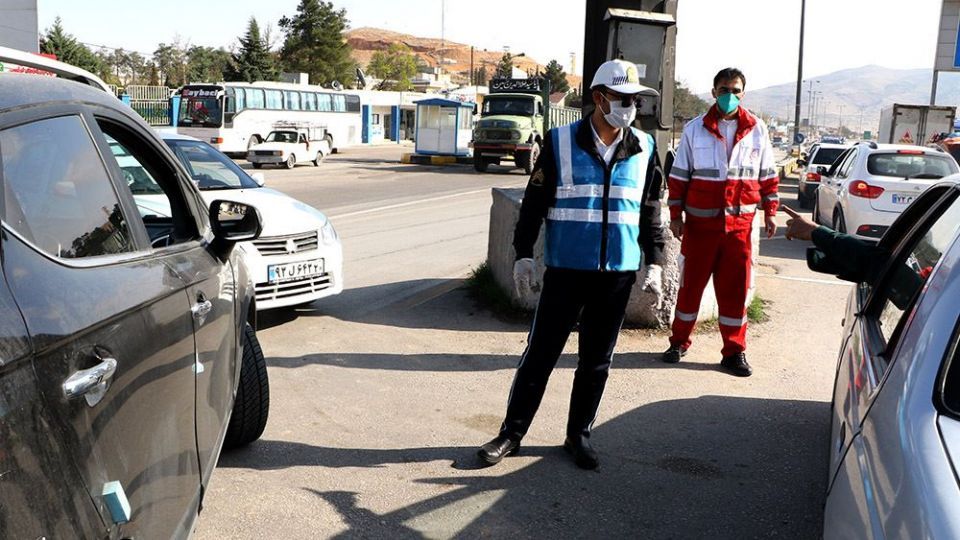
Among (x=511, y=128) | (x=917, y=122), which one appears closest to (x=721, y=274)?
(x=511, y=128)

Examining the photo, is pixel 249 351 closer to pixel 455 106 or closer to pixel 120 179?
pixel 120 179

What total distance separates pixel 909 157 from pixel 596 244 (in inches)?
390

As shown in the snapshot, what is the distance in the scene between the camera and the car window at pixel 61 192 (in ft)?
6.54

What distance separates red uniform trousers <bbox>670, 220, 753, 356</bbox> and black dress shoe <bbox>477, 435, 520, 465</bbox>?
7.20 ft

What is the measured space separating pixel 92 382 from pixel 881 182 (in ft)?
39.0

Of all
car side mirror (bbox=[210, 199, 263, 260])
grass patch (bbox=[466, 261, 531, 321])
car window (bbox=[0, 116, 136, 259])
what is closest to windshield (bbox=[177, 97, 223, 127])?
grass patch (bbox=[466, 261, 531, 321])

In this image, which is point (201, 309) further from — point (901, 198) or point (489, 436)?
point (901, 198)

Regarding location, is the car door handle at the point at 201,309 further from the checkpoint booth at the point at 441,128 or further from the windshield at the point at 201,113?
the checkpoint booth at the point at 441,128

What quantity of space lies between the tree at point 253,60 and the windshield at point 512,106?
133 feet

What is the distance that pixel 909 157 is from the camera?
12.4m

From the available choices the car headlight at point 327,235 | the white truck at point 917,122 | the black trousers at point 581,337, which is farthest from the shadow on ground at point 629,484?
the white truck at point 917,122

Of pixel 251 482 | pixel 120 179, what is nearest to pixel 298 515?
pixel 251 482

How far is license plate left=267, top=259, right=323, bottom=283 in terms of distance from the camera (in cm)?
676

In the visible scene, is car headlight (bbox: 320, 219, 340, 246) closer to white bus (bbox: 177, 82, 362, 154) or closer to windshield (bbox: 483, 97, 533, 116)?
windshield (bbox: 483, 97, 533, 116)
